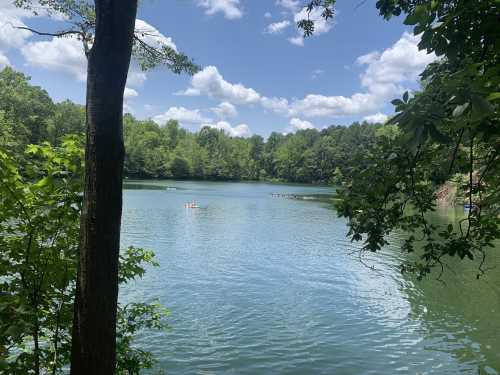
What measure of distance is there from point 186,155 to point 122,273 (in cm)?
12081

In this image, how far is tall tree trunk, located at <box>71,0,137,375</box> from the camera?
2.67 meters

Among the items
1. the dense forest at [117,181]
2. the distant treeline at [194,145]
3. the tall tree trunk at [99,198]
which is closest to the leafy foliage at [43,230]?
the dense forest at [117,181]

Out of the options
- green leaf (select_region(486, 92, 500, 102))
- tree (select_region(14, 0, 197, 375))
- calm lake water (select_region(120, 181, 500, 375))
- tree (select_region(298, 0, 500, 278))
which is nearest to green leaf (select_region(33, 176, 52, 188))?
tree (select_region(14, 0, 197, 375))

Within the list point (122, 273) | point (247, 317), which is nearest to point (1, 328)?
point (122, 273)

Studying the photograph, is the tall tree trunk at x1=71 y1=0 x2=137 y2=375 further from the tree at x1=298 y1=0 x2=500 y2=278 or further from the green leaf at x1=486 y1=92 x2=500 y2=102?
the green leaf at x1=486 y1=92 x2=500 y2=102

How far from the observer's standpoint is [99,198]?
8.78 feet

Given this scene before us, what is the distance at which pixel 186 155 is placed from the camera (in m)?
124

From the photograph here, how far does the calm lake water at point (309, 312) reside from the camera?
8945 millimetres

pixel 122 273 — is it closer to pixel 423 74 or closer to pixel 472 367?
pixel 423 74

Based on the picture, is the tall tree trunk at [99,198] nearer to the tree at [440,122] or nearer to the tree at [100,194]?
the tree at [100,194]

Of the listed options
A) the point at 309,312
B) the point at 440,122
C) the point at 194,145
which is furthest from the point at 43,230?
the point at 194,145

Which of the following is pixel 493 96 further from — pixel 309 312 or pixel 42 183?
pixel 309 312

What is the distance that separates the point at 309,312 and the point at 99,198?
10581mm

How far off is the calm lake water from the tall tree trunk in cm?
617
